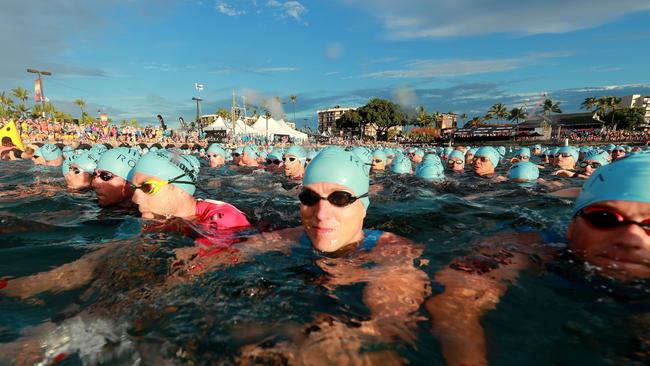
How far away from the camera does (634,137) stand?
174 ft

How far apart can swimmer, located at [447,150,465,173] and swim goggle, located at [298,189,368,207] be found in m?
10.8

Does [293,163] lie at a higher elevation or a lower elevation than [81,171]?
lower

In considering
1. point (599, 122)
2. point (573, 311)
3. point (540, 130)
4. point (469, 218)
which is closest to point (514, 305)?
point (573, 311)

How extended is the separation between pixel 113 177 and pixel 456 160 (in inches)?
440

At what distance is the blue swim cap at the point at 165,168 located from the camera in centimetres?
441

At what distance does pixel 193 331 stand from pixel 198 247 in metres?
1.72

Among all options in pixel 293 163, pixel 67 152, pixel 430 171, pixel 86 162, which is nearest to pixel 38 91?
pixel 67 152

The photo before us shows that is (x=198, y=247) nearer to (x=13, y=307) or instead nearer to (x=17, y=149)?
(x=13, y=307)

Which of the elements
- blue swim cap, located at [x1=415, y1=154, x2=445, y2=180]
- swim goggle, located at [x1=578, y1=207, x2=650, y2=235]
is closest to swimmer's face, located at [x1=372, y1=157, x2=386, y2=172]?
blue swim cap, located at [x1=415, y1=154, x2=445, y2=180]

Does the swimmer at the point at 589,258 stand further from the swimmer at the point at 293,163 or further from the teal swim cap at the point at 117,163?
the swimmer at the point at 293,163

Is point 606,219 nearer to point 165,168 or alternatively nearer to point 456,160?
point 165,168

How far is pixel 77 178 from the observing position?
729cm

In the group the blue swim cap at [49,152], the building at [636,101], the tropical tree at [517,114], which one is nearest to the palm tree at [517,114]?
the tropical tree at [517,114]

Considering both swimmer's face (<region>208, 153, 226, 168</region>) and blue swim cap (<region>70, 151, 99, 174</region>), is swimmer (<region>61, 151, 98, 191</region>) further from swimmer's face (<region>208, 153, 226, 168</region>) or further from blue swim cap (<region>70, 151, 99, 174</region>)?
swimmer's face (<region>208, 153, 226, 168</region>)
